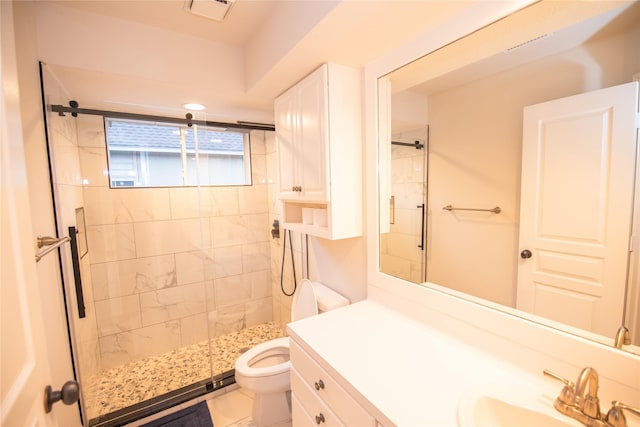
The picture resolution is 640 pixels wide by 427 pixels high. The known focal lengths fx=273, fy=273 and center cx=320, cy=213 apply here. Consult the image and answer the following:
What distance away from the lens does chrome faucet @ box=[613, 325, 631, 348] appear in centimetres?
80

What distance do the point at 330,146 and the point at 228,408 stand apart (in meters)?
1.99

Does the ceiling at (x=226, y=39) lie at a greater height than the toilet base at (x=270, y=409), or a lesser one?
greater

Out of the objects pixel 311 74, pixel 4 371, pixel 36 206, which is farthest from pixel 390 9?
pixel 36 206

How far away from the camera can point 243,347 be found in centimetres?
268

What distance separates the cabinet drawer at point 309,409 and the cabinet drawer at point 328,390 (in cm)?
2

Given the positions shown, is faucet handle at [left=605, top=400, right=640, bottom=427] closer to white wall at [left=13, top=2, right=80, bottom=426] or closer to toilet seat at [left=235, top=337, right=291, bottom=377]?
toilet seat at [left=235, top=337, right=291, bottom=377]

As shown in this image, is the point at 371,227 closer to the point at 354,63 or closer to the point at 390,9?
the point at 354,63

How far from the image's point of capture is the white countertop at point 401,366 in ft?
2.66

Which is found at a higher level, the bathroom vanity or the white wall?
the white wall

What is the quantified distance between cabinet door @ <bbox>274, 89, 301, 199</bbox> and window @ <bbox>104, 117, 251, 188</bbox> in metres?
0.89

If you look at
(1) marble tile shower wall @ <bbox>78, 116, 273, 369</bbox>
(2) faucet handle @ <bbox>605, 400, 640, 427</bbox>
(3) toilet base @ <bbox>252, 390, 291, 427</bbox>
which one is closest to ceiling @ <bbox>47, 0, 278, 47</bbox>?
(1) marble tile shower wall @ <bbox>78, 116, 273, 369</bbox>

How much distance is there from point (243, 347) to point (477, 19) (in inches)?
116

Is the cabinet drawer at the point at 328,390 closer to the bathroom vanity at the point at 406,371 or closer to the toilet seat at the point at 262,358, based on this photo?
the bathroom vanity at the point at 406,371

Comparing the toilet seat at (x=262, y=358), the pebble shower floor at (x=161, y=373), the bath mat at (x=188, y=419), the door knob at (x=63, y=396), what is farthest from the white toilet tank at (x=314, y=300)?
the door knob at (x=63, y=396)
